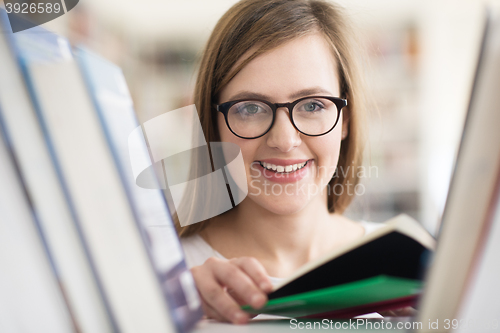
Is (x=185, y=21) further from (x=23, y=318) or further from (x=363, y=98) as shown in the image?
(x=23, y=318)

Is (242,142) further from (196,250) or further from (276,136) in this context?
(196,250)

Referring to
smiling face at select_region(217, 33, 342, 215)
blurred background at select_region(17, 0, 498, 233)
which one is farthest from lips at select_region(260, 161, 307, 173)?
blurred background at select_region(17, 0, 498, 233)

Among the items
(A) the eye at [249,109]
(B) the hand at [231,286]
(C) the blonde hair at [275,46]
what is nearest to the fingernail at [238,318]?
(B) the hand at [231,286]

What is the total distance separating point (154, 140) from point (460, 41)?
56cm

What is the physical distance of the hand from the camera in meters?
0.36

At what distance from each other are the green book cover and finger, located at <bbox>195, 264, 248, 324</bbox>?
36mm

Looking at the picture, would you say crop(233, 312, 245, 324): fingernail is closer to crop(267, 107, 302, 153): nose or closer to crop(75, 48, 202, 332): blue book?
crop(75, 48, 202, 332): blue book

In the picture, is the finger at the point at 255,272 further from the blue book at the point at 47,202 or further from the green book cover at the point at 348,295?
the blue book at the point at 47,202

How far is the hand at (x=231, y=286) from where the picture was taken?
1.19 ft

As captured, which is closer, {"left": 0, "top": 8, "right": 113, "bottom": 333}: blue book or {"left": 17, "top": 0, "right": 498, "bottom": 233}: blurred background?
{"left": 0, "top": 8, "right": 113, "bottom": 333}: blue book

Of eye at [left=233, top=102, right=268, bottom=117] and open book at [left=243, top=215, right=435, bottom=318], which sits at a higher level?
eye at [left=233, top=102, right=268, bottom=117]

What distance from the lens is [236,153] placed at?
0.39 meters

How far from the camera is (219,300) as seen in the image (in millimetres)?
376

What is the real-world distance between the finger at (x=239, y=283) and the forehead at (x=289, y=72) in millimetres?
200
